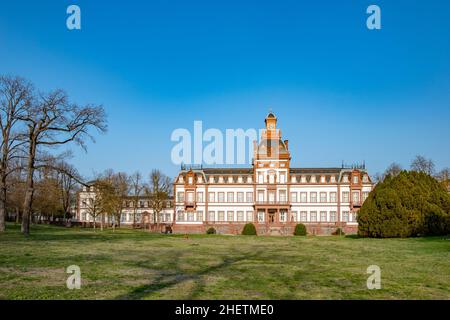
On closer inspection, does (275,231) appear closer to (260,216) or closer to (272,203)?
(260,216)

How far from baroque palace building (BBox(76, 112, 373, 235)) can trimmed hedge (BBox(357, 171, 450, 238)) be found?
86.0ft

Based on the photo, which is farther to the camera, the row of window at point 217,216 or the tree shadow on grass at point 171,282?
the row of window at point 217,216

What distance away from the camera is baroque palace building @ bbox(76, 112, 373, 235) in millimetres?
63750

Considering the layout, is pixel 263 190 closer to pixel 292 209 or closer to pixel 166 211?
pixel 292 209

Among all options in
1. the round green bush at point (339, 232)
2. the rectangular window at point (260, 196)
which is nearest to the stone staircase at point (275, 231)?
the rectangular window at point (260, 196)

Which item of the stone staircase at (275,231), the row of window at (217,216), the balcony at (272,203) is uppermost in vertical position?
the balcony at (272,203)

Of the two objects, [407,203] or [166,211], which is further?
[166,211]

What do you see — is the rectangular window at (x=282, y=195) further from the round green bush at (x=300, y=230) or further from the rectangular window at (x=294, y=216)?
the round green bush at (x=300, y=230)

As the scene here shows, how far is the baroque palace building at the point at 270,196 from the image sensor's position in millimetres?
63750

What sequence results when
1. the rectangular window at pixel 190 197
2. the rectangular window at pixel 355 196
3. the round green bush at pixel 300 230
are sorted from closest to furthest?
the round green bush at pixel 300 230, the rectangular window at pixel 355 196, the rectangular window at pixel 190 197

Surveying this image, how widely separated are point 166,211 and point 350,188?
33612 millimetres

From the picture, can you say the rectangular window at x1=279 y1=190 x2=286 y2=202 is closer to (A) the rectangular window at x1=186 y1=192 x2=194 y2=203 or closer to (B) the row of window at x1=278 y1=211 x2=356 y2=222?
(B) the row of window at x1=278 y1=211 x2=356 y2=222

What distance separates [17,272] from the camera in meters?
12.0
